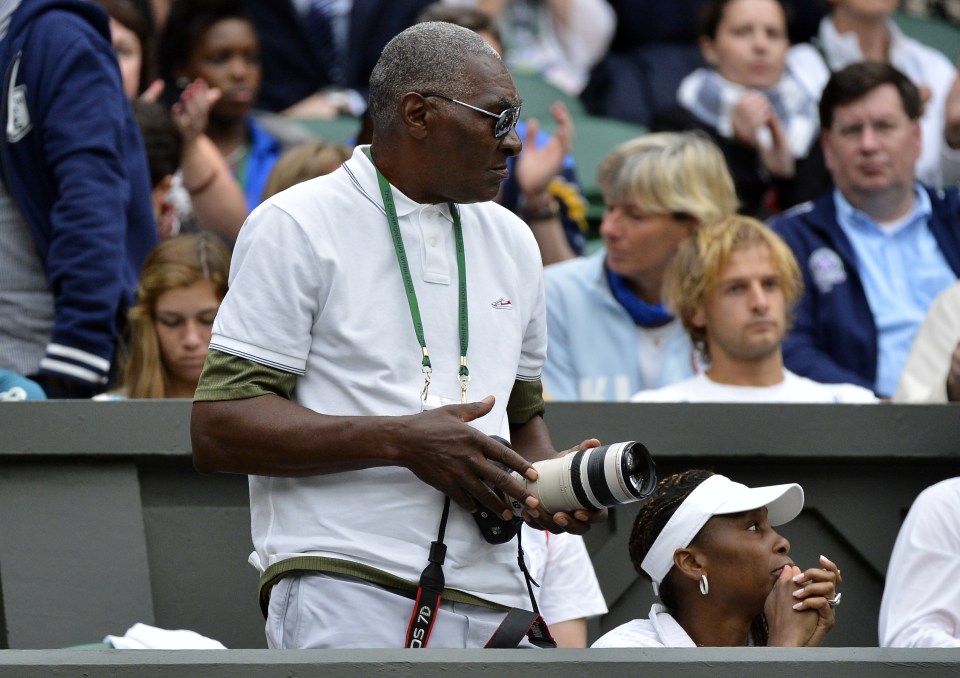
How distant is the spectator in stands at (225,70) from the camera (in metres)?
6.64

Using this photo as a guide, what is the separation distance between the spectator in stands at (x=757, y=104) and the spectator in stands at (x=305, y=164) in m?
2.04

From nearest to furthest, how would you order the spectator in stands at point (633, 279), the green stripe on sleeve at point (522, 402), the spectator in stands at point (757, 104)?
1. the green stripe on sleeve at point (522, 402)
2. the spectator in stands at point (633, 279)
3. the spectator in stands at point (757, 104)

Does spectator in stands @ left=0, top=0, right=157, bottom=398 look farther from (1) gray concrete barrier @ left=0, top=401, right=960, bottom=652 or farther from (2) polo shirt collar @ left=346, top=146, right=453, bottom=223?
(2) polo shirt collar @ left=346, top=146, right=453, bottom=223

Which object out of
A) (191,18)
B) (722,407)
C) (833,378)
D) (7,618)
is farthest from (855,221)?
(7,618)

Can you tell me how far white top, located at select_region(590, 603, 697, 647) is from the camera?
Answer: 3.61 m

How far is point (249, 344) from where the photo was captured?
111 inches

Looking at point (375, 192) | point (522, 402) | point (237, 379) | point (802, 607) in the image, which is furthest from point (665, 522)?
point (237, 379)

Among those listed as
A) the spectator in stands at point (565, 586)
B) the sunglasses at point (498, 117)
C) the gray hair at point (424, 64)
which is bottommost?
the spectator in stands at point (565, 586)

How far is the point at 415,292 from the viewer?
9.57ft

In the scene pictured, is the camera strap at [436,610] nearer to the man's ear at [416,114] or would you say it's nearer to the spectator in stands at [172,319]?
the man's ear at [416,114]

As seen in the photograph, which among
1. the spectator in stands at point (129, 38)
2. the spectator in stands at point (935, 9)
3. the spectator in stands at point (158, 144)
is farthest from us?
the spectator in stands at point (935, 9)

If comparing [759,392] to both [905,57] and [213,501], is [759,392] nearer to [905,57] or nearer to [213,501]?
[213,501]

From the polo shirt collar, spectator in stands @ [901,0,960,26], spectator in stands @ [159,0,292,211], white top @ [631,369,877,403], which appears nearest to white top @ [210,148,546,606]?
the polo shirt collar

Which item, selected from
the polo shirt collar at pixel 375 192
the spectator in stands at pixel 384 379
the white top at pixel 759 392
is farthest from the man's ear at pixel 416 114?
the white top at pixel 759 392
